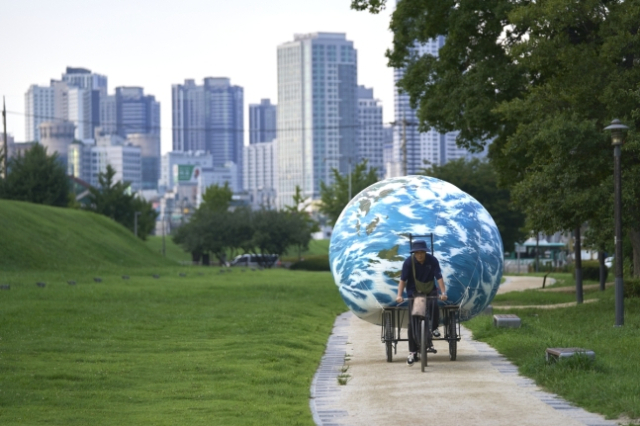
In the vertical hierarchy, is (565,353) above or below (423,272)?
below

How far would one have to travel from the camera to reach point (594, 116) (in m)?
27.3

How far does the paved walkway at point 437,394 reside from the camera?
11180mm

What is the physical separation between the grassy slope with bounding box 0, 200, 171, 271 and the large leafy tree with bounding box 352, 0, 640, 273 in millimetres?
23484

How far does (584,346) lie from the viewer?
18047 millimetres

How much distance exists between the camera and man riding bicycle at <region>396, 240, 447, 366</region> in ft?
52.5

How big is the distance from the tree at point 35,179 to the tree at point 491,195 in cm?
3199

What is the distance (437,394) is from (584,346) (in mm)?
5919

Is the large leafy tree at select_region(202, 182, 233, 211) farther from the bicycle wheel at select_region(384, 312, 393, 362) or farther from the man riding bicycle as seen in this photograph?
the man riding bicycle

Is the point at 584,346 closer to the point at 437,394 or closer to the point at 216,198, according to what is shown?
the point at 437,394

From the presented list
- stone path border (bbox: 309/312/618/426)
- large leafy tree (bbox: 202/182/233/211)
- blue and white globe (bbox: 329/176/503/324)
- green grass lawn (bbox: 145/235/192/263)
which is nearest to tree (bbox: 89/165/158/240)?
green grass lawn (bbox: 145/235/192/263)

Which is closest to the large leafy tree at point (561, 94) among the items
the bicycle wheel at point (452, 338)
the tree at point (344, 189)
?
the bicycle wheel at point (452, 338)

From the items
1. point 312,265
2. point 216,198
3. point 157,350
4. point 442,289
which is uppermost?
point 216,198

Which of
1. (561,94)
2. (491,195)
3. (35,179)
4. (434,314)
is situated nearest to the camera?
(434,314)

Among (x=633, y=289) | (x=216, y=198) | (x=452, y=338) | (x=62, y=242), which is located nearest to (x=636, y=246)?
(x=633, y=289)
